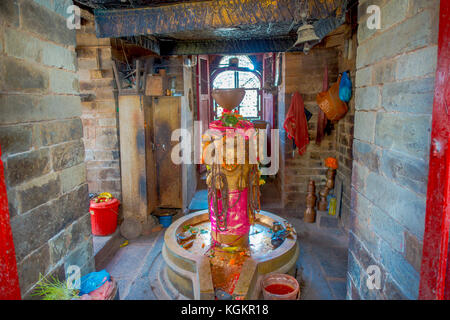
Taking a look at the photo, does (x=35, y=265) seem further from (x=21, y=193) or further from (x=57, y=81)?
(x=57, y=81)

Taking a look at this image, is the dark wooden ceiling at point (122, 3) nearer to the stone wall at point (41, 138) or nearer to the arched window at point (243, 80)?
the stone wall at point (41, 138)

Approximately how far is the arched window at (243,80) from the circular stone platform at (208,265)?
7.66 meters

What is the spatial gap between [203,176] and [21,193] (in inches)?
260

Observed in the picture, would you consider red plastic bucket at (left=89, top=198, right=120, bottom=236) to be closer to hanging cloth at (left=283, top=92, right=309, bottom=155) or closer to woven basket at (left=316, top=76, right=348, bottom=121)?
hanging cloth at (left=283, top=92, right=309, bottom=155)

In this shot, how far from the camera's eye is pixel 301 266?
13.0 feet

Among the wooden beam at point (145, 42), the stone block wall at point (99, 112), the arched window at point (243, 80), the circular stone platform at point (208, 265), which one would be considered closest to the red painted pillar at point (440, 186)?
the circular stone platform at point (208, 265)

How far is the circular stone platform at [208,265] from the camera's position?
2970 millimetres

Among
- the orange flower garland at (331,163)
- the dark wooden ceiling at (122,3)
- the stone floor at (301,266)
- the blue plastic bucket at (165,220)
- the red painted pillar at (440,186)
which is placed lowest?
the stone floor at (301,266)

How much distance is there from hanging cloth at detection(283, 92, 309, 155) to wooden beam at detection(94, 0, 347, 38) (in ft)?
8.16

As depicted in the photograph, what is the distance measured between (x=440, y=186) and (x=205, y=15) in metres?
2.74

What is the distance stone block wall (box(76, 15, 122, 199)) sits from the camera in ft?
15.5

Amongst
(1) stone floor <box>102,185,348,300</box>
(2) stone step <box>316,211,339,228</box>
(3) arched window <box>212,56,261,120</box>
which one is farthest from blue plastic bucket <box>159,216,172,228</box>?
(3) arched window <box>212,56,261,120</box>

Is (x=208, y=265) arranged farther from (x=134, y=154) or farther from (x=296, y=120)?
(x=296, y=120)
